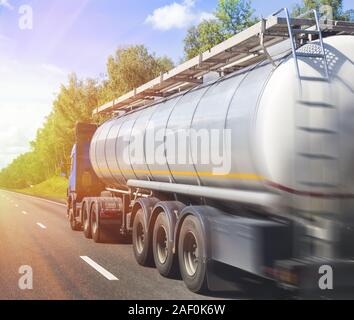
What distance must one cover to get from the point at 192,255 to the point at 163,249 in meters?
1.27

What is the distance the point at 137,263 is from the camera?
9.77 m

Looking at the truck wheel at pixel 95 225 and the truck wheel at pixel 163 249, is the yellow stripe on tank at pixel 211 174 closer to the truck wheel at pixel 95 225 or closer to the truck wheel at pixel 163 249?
the truck wheel at pixel 163 249

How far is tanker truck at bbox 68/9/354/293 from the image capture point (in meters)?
5.71

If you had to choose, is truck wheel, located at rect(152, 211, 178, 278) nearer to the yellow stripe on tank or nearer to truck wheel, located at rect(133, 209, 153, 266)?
truck wheel, located at rect(133, 209, 153, 266)

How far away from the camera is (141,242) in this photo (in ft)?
32.3

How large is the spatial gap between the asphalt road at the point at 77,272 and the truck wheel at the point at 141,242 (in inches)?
6.5

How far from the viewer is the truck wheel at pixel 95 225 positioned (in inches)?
496

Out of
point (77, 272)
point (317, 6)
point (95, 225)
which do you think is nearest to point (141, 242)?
point (77, 272)

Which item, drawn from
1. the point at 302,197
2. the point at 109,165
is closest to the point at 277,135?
the point at 302,197

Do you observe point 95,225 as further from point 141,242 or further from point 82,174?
point 141,242

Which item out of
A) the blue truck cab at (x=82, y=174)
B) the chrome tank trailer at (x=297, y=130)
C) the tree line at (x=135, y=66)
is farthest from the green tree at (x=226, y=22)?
the chrome tank trailer at (x=297, y=130)

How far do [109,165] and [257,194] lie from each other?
7.37 metres

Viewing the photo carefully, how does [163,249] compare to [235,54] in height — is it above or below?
below

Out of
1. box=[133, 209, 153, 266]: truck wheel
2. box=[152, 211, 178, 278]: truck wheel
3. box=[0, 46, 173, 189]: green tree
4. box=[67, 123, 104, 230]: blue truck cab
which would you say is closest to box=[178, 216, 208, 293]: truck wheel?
box=[152, 211, 178, 278]: truck wheel
